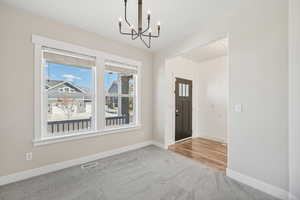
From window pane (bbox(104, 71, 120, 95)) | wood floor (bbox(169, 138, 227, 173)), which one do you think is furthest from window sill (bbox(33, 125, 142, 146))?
wood floor (bbox(169, 138, 227, 173))

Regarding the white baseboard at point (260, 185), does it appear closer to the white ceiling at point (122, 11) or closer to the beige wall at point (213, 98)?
the beige wall at point (213, 98)

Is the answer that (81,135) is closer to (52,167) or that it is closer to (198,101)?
(52,167)

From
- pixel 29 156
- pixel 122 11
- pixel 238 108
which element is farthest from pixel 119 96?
pixel 238 108

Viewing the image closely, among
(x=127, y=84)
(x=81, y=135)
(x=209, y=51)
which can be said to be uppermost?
(x=209, y=51)

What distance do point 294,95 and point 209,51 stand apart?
2.68m

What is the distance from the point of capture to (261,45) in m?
1.97

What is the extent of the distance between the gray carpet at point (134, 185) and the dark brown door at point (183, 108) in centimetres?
168

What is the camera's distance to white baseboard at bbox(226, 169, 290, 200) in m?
1.78

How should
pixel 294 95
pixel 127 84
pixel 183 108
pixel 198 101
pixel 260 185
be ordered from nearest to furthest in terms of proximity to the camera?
1. pixel 294 95
2. pixel 260 185
3. pixel 127 84
4. pixel 183 108
5. pixel 198 101

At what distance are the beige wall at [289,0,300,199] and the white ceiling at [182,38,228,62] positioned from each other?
68.5 inches

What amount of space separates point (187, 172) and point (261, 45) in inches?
93.7

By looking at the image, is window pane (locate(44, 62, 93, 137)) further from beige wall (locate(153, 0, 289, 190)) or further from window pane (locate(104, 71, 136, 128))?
beige wall (locate(153, 0, 289, 190))

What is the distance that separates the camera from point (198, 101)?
16.7 ft

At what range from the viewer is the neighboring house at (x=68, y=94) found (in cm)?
256
